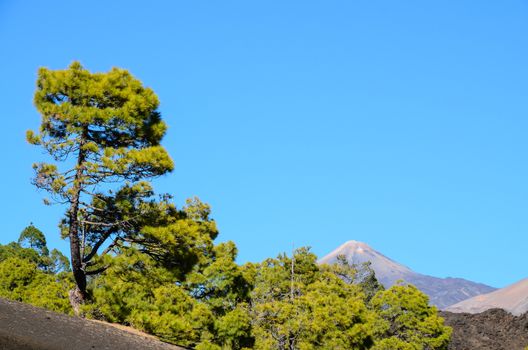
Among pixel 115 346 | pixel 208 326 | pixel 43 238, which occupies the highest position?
pixel 43 238

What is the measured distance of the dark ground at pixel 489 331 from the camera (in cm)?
8229

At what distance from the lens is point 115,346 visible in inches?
710

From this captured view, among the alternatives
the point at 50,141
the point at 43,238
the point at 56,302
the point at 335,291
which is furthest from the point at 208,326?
the point at 43,238

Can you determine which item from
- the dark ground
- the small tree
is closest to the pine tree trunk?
the small tree

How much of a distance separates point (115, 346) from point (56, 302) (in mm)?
19694

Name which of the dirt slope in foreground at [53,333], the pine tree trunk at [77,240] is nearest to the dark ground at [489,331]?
the pine tree trunk at [77,240]

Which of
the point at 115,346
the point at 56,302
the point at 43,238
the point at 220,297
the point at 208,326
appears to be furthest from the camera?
the point at 43,238

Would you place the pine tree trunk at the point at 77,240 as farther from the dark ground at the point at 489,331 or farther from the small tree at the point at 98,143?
the dark ground at the point at 489,331

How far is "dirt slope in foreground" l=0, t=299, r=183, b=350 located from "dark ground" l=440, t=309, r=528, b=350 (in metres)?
69.2

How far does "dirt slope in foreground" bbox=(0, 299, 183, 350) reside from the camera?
16.0m

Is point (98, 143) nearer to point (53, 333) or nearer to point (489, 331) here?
point (53, 333)

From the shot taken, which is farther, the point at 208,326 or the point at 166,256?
the point at 208,326

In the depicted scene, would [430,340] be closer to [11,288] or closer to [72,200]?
Answer: [11,288]

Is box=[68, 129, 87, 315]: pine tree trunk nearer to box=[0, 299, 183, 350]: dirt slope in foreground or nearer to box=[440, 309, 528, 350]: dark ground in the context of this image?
box=[0, 299, 183, 350]: dirt slope in foreground
